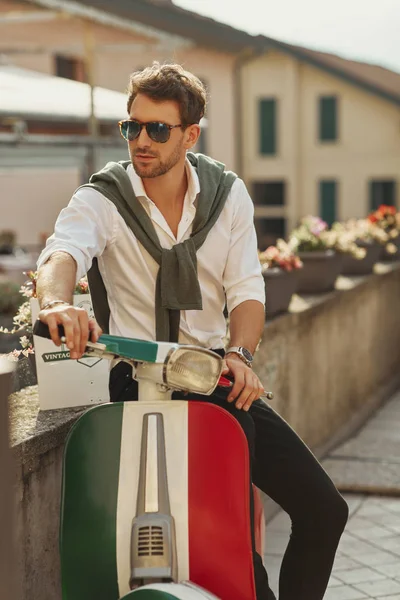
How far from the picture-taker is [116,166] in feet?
9.06

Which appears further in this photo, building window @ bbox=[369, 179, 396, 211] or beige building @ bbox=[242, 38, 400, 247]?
building window @ bbox=[369, 179, 396, 211]

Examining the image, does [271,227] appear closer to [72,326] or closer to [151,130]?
[151,130]

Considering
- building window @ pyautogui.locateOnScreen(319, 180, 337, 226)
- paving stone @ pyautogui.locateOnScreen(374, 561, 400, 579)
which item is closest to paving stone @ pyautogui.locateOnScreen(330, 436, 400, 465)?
paving stone @ pyautogui.locateOnScreen(374, 561, 400, 579)

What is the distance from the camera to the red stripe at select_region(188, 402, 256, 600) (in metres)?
2.27

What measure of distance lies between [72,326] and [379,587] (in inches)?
85.2

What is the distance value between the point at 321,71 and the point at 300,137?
2.34m

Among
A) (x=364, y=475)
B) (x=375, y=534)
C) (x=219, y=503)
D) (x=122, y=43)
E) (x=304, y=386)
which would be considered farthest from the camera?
(x=122, y=43)

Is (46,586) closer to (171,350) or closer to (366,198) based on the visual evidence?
(171,350)

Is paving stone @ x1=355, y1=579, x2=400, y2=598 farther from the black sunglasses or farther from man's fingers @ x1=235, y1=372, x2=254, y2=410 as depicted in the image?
the black sunglasses

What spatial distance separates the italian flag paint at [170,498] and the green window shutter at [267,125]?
3275cm

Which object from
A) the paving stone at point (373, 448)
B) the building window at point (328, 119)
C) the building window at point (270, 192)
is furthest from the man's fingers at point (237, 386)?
the building window at point (270, 192)

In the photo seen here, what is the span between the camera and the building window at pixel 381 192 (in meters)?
34.6

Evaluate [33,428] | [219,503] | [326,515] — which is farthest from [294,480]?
[33,428]

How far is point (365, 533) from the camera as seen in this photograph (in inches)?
177
